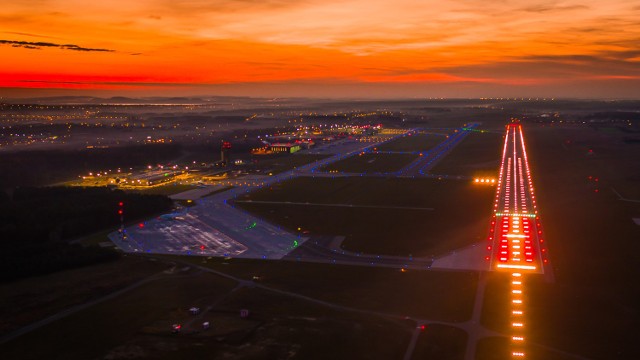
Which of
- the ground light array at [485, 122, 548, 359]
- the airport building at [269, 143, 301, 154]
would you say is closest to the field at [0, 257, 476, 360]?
the ground light array at [485, 122, 548, 359]

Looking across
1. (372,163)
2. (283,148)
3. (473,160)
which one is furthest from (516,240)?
(283,148)

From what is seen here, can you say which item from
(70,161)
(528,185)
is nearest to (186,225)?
(528,185)

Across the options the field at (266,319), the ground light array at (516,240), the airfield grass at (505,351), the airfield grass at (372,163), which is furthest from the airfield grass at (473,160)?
the airfield grass at (505,351)

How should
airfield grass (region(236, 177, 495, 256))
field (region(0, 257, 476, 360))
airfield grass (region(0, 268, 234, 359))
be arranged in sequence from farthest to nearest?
1. airfield grass (region(236, 177, 495, 256))
2. airfield grass (region(0, 268, 234, 359))
3. field (region(0, 257, 476, 360))

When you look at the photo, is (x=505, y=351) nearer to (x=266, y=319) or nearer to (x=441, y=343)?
(x=441, y=343)

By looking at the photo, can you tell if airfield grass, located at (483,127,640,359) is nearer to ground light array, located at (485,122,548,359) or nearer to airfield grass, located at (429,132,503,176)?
ground light array, located at (485,122,548,359)

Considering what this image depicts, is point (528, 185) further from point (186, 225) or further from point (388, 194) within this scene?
Answer: point (186, 225)

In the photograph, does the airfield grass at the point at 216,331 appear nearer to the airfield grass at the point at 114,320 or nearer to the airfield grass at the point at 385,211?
the airfield grass at the point at 114,320
